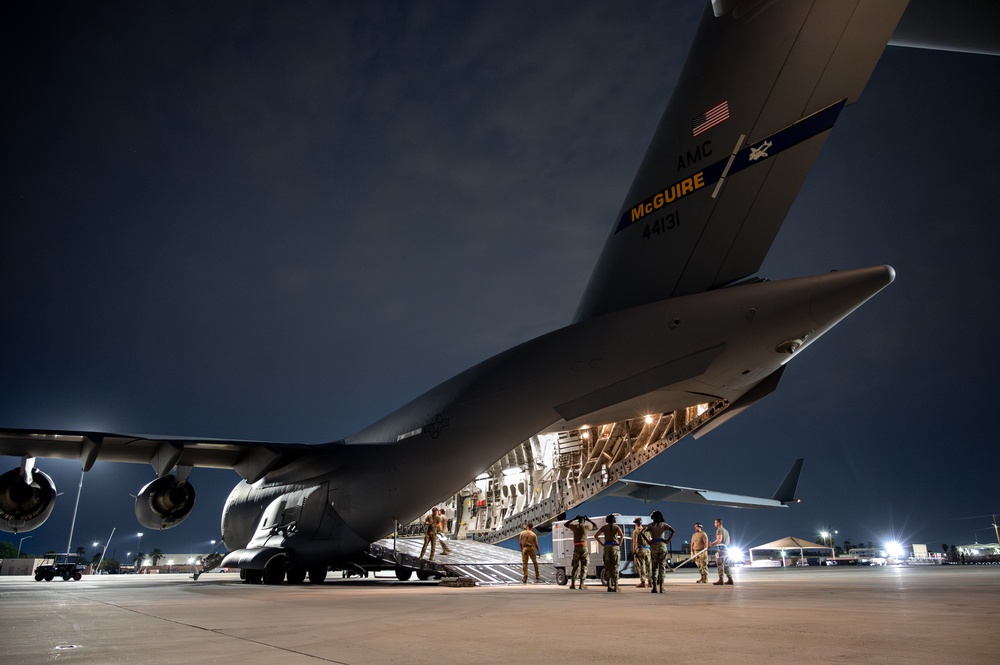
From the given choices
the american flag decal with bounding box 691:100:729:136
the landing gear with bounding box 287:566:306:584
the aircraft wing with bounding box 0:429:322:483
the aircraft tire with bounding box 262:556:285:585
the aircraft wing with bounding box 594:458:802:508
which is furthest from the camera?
the aircraft wing with bounding box 594:458:802:508

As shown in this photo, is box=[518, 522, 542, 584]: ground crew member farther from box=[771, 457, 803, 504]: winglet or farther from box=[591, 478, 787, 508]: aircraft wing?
box=[771, 457, 803, 504]: winglet

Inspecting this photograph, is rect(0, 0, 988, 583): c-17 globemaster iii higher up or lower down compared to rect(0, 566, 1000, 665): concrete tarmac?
higher up

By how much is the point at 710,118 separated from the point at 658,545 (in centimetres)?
537

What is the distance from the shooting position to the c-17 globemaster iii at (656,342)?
6.48 metres

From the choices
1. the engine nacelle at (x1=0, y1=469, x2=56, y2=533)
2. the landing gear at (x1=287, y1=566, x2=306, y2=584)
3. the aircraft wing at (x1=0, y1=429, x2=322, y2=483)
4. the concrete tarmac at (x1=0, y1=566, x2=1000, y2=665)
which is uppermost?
the aircraft wing at (x1=0, y1=429, x2=322, y2=483)

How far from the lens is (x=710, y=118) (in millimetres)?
7172

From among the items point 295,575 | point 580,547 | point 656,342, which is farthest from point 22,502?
point 656,342

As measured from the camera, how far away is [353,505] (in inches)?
450

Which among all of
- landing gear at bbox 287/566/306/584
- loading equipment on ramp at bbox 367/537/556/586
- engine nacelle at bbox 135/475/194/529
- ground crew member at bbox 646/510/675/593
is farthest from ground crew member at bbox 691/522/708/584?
engine nacelle at bbox 135/475/194/529

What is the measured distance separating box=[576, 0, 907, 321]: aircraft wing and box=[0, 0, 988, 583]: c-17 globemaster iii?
0.06 ft

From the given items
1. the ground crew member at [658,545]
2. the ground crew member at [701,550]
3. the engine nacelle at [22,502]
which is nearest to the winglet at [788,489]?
the ground crew member at [701,550]

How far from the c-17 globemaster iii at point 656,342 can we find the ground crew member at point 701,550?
198 centimetres

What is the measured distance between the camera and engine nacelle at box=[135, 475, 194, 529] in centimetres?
1221

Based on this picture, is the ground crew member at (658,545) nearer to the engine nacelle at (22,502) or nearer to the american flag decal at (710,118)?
the american flag decal at (710,118)
